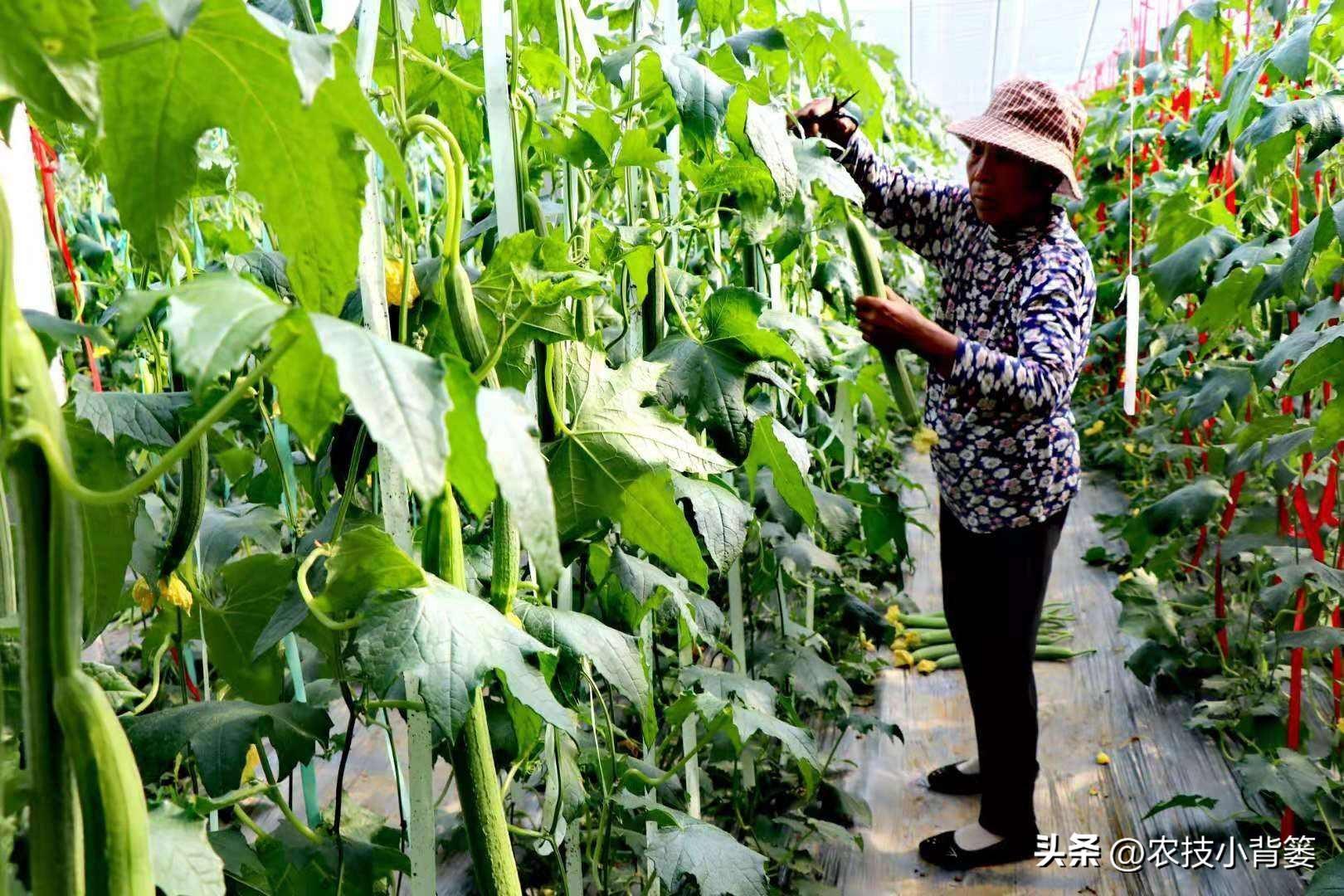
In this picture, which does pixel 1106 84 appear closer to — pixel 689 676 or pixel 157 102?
pixel 689 676

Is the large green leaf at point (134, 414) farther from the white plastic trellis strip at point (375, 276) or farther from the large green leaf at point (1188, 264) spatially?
the large green leaf at point (1188, 264)

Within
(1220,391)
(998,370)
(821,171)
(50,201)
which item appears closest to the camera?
(821,171)

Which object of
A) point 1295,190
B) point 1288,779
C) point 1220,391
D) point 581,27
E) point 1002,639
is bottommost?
point 1288,779

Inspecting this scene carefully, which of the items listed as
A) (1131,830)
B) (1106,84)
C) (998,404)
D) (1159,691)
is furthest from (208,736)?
(1106,84)

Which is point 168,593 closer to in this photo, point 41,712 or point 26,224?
point 26,224

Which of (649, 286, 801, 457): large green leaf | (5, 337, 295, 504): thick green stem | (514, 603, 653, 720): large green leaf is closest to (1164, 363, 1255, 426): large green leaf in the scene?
(649, 286, 801, 457): large green leaf

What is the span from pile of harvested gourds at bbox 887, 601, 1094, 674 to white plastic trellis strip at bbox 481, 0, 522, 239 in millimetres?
2660

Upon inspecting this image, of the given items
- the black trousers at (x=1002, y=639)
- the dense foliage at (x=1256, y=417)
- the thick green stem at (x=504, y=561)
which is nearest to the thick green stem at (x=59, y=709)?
the thick green stem at (x=504, y=561)

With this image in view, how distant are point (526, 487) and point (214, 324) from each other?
154 millimetres

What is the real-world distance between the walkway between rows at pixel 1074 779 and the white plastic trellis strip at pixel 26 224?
1901mm

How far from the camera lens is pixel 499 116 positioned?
1.16 metres

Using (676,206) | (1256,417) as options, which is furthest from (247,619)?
(1256,417)

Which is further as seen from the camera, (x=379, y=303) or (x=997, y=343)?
(x=997, y=343)

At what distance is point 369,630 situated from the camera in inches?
37.4
